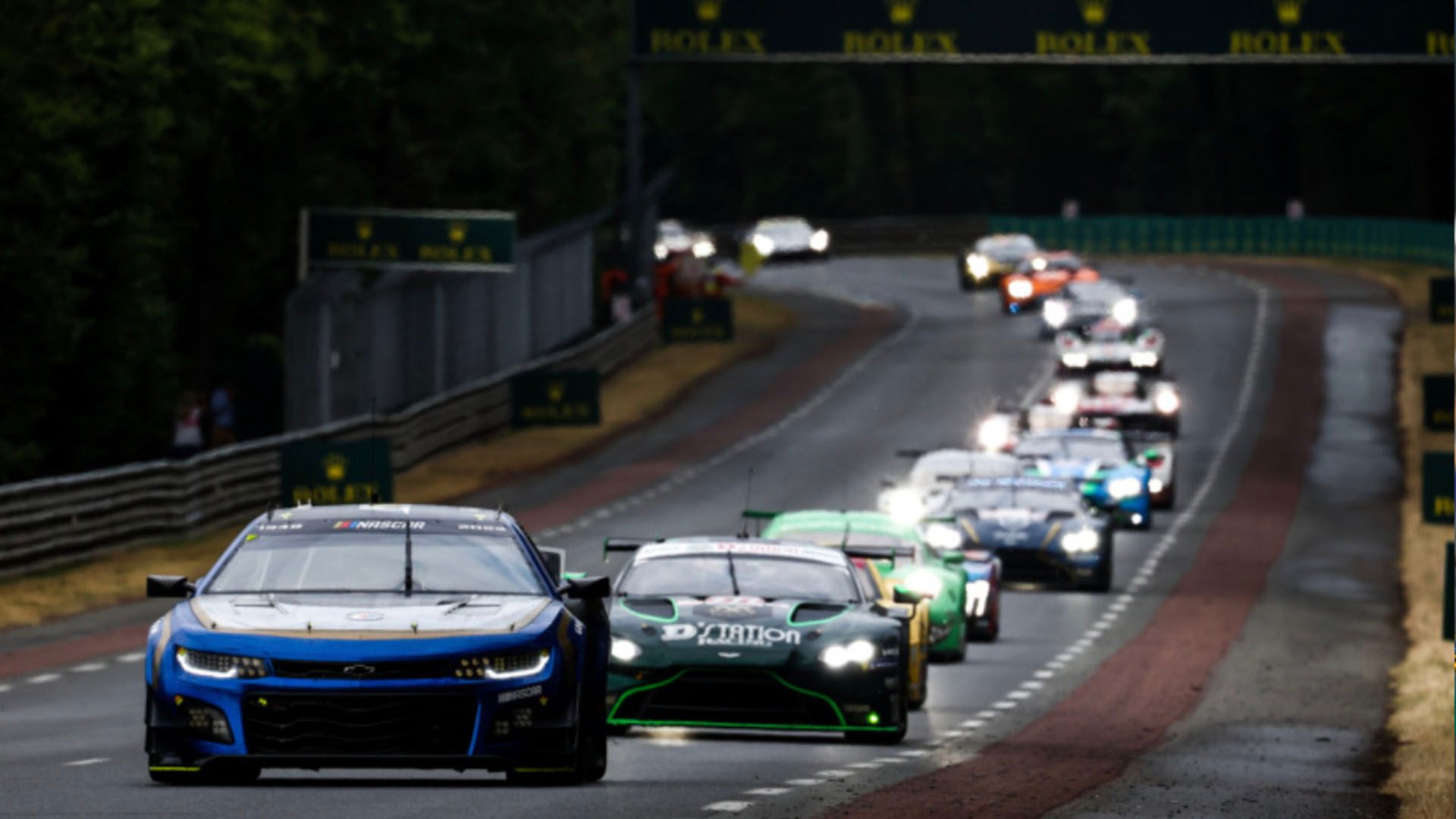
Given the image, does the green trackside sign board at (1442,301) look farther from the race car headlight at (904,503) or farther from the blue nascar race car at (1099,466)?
the race car headlight at (904,503)

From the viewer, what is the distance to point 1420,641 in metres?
32.3

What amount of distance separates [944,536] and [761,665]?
1454cm

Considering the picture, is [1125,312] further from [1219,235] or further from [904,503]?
[1219,235]

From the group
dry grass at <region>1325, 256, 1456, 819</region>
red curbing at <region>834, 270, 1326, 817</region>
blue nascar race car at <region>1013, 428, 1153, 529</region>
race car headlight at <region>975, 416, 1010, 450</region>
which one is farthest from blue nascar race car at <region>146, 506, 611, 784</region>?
race car headlight at <region>975, 416, 1010, 450</region>

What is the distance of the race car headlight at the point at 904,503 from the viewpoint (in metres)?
35.4

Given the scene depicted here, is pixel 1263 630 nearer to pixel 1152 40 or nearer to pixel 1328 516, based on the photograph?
pixel 1328 516

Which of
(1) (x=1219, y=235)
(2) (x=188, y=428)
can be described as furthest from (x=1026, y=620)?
(1) (x=1219, y=235)

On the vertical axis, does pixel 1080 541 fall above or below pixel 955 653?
below

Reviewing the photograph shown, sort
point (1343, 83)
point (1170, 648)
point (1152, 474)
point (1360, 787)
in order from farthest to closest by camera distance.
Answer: point (1343, 83)
point (1152, 474)
point (1170, 648)
point (1360, 787)

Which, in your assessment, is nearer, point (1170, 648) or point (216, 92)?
point (1170, 648)

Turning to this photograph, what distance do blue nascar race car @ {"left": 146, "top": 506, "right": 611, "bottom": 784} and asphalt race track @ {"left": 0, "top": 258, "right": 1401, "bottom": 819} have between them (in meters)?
0.27

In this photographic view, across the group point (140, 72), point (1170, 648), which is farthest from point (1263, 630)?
point (140, 72)

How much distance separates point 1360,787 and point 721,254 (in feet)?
309

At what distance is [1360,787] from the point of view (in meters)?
18.0
